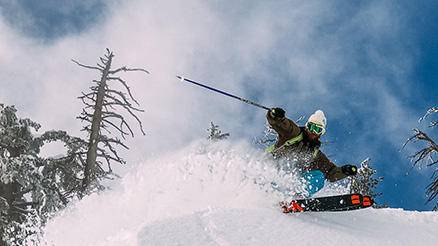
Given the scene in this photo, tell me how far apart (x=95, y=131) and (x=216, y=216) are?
41.3 ft

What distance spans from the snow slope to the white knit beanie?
39.0 inches

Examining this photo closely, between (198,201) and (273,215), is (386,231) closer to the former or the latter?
(273,215)

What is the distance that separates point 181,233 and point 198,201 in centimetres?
161

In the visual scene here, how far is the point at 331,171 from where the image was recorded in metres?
10.1

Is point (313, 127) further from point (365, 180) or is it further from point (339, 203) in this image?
point (365, 180)

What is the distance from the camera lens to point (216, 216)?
7035 mm

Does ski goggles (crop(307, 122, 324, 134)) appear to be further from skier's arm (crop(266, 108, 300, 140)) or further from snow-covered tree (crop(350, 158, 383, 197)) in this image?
snow-covered tree (crop(350, 158, 383, 197))

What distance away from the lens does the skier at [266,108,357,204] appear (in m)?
9.45

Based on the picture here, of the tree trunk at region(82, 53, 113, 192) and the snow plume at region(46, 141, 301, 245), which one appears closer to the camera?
the snow plume at region(46, 141, 301, 245)

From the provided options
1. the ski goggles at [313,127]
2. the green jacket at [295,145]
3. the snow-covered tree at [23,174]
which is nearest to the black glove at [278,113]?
the green jacket at [295,145]

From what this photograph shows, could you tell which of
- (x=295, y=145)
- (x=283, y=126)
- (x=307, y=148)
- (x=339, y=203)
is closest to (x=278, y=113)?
(x=283, y=126)

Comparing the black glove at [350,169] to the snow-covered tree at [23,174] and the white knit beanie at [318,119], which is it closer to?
the white knit beanie at [318,119]

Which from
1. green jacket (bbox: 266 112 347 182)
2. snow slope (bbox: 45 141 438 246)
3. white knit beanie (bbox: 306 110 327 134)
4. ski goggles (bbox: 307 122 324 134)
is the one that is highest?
white knit beanie (bbox: 306 110 327 134)

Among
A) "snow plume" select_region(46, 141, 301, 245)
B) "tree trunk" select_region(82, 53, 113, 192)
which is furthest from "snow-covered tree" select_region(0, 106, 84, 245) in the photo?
"snow plume" select_region(46, 141, 301, 245)
